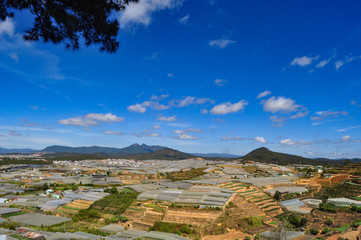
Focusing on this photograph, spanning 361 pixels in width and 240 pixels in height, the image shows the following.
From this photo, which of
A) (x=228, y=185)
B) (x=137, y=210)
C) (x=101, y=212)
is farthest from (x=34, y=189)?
(x=228, y=185)

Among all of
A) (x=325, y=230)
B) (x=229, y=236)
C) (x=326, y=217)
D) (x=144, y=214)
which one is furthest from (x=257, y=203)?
(x=144, y=214)

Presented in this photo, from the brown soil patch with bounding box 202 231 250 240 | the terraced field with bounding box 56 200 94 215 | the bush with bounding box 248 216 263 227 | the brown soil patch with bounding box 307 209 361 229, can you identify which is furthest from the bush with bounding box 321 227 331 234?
the terraced field with bounding box 56 200 94 215

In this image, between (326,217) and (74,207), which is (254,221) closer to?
(326,217)

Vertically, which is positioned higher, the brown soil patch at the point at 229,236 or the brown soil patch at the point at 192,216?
the brown soil patch at the point at 192,216

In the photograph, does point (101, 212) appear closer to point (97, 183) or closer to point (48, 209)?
point (48, 209)

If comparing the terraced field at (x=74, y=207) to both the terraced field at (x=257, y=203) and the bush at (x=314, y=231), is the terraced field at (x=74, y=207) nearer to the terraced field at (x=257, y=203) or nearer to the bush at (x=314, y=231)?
the terraced field at (x=257, y=203)

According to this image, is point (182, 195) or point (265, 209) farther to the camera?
point (182, 195)


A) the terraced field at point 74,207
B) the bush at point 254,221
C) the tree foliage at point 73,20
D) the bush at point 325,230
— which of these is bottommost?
the terraced field at point 74,207

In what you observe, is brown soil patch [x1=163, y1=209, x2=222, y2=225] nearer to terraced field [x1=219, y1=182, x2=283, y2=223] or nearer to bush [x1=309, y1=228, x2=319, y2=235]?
terraced field [x1=219, y1=182, x2=283, y2=223]

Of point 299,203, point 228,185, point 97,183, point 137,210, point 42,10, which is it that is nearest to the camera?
point 42,10

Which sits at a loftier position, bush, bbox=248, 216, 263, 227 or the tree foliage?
the tree foliage

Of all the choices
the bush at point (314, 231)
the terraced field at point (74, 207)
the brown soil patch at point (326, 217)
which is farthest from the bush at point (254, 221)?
the terraced field at point (74, 207)
